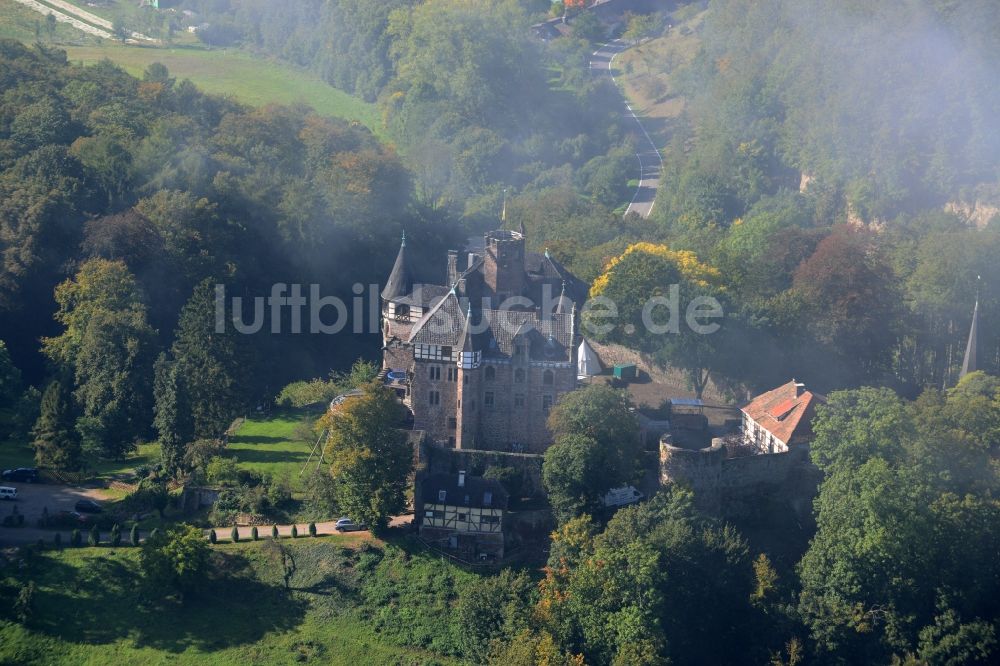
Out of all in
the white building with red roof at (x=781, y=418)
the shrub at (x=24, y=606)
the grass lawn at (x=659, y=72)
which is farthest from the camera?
the grass lawn at (x=659, y=72)

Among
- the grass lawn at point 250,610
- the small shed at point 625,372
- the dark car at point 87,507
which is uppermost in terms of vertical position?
the small shed at point 625,372

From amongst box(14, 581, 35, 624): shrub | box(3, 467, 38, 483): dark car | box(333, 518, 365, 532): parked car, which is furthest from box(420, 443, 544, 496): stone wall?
box(3, 467, 38, 483): dark car

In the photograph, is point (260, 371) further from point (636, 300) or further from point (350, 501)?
point (636, 300)

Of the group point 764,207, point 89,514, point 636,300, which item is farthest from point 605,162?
point 89,514

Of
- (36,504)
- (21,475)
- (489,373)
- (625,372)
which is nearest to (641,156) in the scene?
(625,372)

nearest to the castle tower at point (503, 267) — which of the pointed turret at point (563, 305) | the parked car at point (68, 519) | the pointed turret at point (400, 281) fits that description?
the pointed turret at point (563, 305)

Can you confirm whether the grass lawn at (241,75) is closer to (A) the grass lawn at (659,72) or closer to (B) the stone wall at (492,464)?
(A) the grass lawn at (659,72)

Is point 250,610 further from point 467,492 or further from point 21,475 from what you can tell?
point 21,475
